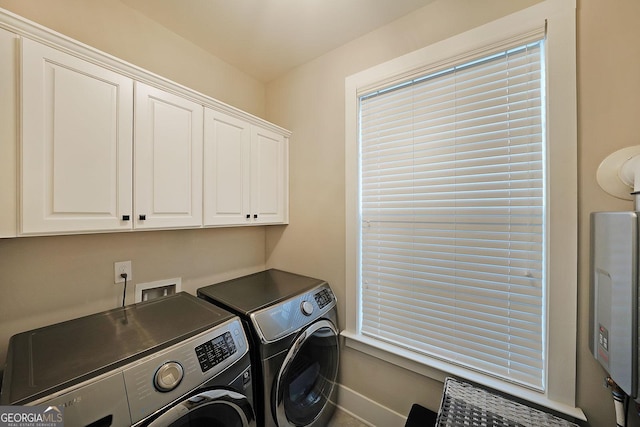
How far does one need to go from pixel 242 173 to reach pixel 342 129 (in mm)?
792

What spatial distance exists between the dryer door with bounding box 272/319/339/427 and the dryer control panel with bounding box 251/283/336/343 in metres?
0.07

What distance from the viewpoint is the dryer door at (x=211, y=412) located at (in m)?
0.80

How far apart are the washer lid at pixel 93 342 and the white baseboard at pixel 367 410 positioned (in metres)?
1.15

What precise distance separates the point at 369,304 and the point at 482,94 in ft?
4.68

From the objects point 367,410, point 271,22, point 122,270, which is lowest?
point 367,410

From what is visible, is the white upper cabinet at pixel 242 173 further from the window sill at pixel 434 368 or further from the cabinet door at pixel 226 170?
the window sill at pixel 434 368

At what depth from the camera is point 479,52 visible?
3.97 feet

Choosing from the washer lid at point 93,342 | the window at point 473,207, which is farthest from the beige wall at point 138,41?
the washer lid at point 93,342

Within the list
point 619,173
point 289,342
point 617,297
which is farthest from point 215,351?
point 619,173

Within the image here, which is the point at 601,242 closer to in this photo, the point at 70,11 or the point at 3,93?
the point at 3,93

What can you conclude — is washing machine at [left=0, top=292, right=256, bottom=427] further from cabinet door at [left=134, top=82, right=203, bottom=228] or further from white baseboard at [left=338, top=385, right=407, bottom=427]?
white baseboard at [left=338, top=385, right=407, bottom=427]

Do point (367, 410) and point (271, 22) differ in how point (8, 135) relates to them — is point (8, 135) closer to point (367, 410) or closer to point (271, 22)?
point (271, 22)

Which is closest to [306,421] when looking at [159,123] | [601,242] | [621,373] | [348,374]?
[348,374]

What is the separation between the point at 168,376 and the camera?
0.83 m
